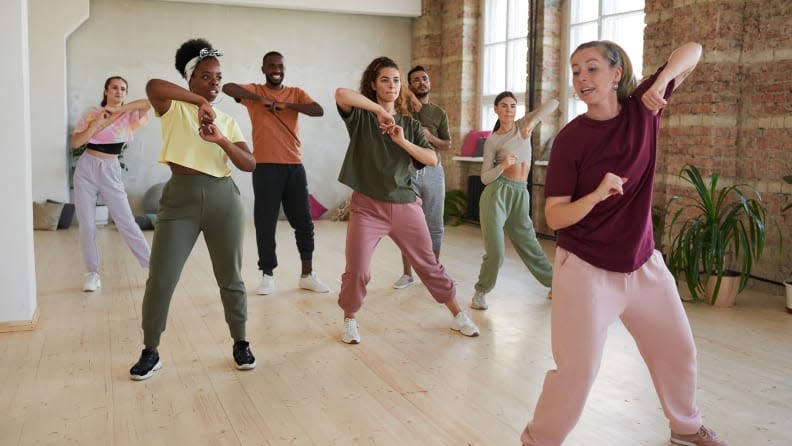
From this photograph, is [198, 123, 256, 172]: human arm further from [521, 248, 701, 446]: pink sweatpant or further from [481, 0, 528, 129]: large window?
[481, 0, 528, 129]: large window

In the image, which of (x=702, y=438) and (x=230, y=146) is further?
(x=230, y=146)

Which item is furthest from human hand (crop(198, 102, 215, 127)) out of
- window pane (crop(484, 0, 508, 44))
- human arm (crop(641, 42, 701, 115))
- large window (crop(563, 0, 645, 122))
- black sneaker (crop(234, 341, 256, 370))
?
window pane (crop(484, 0, 508, 44))

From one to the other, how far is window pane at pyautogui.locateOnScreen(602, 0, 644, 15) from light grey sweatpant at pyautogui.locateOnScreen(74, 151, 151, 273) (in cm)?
481

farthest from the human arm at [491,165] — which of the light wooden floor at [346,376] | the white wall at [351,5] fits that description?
the white wall at [351,5]

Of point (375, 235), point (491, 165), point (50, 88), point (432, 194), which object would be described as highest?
point (50, 88)

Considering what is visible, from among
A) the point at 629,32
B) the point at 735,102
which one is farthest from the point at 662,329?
the point at 629,32

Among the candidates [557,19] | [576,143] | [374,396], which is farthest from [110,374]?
[557,19]

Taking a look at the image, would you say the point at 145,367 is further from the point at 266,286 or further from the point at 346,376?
the point at 266,286

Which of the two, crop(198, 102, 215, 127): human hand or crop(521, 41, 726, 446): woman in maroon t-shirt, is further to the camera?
crop(198, 102, 215, 127): human hand

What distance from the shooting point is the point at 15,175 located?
400cm

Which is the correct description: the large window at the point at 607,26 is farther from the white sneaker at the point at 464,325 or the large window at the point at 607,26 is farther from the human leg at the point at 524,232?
the white sneaker at the point at 464,325

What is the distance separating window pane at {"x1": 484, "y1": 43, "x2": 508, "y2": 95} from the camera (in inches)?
360

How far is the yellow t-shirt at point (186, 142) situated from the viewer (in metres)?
3.16

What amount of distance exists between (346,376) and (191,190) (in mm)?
1110
